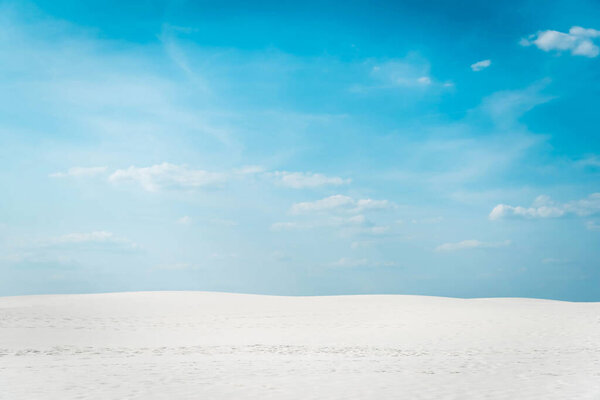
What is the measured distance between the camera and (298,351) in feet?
55.9

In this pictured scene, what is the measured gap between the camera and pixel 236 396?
971cm

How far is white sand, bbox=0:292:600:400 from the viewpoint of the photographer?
10352mm

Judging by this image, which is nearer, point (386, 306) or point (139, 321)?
point (139, 321)

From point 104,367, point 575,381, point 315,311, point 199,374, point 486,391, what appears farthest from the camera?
point 315,311

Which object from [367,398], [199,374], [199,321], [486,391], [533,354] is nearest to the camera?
A: [367,398]

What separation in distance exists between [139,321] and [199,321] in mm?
3137

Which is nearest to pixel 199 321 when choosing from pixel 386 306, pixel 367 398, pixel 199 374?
pixel 386 306

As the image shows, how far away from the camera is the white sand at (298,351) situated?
→ 1035 centimetres

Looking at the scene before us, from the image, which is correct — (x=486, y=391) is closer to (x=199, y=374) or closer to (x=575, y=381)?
(x=575, y=381)

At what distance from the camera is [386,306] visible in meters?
31.5

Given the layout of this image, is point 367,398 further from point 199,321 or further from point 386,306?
point 386,306

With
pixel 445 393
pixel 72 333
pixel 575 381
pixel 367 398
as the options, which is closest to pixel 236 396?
pixel 367 398

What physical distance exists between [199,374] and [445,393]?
18.5 feet

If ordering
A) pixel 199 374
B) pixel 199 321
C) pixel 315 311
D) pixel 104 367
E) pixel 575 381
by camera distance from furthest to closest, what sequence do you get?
pixel 315 311 → pixel 199 321 → pixel 104 367 → pixel 199 374 → pixel 575 381
